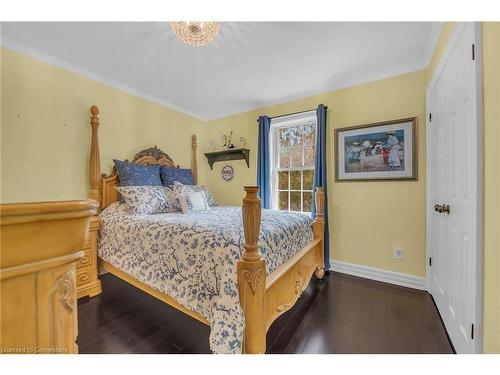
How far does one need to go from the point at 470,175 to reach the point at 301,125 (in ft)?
7.12

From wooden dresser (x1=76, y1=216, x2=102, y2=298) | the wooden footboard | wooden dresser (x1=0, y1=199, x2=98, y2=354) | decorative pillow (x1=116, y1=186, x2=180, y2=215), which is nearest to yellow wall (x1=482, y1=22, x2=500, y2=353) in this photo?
the wooden footboard

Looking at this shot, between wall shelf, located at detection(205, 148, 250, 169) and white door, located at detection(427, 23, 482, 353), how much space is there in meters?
2.31

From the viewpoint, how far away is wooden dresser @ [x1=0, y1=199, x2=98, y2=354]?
334 millimetres

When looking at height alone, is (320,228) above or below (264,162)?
below

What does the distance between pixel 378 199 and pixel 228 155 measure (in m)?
2.33

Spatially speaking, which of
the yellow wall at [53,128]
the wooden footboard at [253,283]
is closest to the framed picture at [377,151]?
the wooden footboard at [253,283]

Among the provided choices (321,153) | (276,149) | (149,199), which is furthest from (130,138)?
(321,153)

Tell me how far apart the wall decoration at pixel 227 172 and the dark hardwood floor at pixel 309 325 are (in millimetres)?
2147

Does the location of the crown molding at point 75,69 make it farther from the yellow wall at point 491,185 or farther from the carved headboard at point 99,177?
the yellow wall at point 491,185

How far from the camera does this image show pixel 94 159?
2.39 meters

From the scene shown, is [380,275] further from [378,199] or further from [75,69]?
[75,69]

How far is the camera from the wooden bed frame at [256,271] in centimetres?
115
